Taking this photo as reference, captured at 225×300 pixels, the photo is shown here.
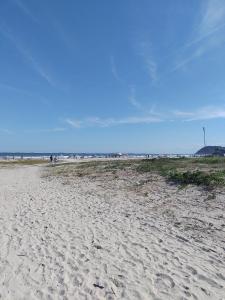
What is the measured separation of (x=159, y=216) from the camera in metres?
12.4

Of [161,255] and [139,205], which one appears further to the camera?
[139,205]

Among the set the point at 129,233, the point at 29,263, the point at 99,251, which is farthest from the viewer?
the point at 129,233

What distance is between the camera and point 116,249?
28.1ft

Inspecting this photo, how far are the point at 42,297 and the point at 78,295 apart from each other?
69 centimetres

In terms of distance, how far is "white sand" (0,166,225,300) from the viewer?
20.5 feet

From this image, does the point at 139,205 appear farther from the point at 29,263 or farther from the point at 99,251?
the point at 29,263

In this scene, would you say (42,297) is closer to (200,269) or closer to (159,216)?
(200,269)

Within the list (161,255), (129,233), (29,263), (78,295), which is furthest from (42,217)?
(78,295)

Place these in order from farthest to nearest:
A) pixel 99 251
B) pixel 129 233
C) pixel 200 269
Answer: pixel 129 233, pixel 99 251, pixel 200 269

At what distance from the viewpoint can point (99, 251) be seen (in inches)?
331

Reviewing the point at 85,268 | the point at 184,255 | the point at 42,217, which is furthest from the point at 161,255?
the point at 42,217

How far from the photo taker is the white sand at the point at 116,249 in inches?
245

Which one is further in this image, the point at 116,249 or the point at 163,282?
the point at 116,249

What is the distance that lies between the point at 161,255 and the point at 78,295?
2.80 meters
